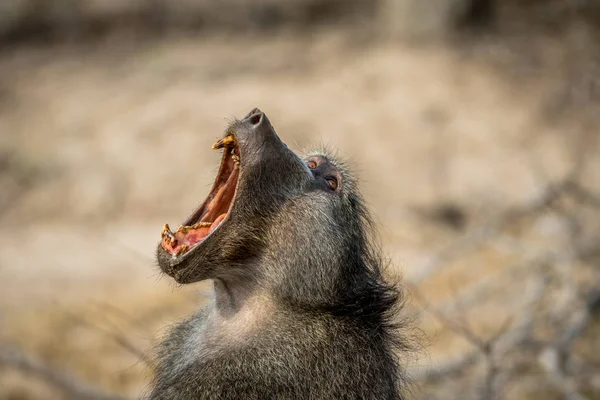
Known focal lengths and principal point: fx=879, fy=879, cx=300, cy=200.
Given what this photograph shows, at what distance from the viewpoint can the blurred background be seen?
5.71m

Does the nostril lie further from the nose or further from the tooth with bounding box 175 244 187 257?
the tooth with bounding box 175 244 187 257

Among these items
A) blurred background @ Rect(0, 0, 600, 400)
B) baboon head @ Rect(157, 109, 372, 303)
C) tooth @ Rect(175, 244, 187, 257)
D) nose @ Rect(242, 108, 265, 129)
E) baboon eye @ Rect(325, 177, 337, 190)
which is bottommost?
tooth @ Rect(175, 244, 187, 257)

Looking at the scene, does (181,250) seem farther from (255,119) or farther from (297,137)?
(297,137)

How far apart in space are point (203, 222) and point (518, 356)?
2.30m

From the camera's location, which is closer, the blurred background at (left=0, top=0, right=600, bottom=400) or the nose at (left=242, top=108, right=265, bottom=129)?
the nose at (left=242, top=108, right=265, bottom=129)

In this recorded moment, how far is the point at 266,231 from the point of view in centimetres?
279

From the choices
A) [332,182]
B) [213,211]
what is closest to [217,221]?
[213,211]

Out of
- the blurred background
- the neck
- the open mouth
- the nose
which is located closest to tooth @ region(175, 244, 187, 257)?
the open mouth

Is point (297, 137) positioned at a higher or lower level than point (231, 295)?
higher

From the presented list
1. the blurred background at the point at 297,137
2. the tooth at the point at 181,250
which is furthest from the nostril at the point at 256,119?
the blurred background at the point at 297,137

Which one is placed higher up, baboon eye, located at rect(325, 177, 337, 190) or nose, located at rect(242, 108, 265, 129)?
baboon eye, located at rect(325, 177, 337, 190)

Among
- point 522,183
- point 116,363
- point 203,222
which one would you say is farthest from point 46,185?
point 203,222

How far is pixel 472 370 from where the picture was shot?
14.9 ft

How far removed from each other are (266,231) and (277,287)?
181mm
